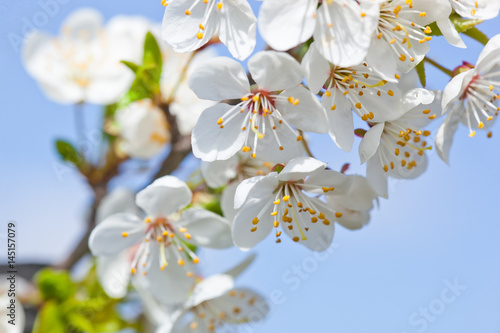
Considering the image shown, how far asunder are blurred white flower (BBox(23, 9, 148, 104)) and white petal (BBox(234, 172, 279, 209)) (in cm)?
105

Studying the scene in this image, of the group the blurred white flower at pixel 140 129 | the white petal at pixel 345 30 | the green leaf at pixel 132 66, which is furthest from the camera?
the blurred white flower at pixel 140 129

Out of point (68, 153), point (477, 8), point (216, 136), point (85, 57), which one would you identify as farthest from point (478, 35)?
point (85, 57)

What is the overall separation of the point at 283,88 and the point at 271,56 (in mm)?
88

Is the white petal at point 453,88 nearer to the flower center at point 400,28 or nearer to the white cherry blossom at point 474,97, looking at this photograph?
the white cherry blossom at point 474,97

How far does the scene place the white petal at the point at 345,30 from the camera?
98 cm

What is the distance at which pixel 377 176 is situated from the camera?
1150mm

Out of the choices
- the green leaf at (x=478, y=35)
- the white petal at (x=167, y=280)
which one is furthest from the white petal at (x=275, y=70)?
the white petal at (x=167, y=280)

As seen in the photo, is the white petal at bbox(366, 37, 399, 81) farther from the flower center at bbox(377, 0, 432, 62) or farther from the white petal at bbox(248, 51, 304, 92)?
the white petal at bbox(248, 51, 304, 92)

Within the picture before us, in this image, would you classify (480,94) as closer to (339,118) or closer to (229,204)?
(339,118)

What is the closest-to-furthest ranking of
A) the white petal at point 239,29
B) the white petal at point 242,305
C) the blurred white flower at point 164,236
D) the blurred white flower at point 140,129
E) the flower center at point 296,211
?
the white petal at point 239,29
the flower center at point 296,211
the blurred white flower at point 164,236
the white petal at point 242,305
the blurred white flower at point 140,129

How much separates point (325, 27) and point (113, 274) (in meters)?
1.02

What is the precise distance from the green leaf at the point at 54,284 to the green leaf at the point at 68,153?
1.30 feet

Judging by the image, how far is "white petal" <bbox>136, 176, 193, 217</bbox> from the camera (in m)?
1.24

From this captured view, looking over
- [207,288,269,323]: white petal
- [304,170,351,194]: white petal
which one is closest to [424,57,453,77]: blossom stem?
[304,170,351,194]: white petal
